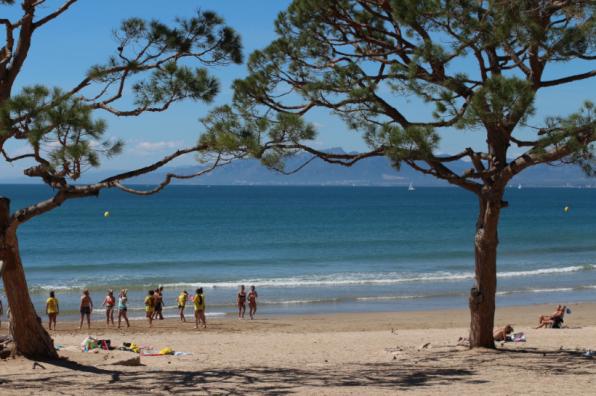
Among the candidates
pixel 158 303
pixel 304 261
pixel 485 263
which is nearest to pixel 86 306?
pixel 158 303

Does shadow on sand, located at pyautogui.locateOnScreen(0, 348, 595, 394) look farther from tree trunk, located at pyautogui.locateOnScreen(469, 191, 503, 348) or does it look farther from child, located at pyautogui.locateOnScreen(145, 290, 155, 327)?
child, located at pyautogui.locateOnScreen(145, 290, 155, 327)

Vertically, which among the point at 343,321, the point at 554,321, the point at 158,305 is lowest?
the point at 343,321

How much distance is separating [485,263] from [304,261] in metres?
30.3

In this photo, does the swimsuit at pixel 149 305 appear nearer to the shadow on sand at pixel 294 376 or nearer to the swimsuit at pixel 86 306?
the swimsuit at pixel 86 306

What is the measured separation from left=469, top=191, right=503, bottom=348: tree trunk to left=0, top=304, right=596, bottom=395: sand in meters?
0.56

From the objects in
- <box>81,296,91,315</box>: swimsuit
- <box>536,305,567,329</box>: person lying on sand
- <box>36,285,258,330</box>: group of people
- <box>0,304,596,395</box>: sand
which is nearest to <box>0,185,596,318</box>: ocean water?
<box>36,285,258,330</box>: group of people

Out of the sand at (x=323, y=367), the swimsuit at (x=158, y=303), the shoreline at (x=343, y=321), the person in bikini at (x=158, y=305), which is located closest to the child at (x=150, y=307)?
the shoreline at (x=343, y=321)

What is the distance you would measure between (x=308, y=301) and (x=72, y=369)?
1715 cm

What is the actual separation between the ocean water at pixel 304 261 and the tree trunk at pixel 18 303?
46.0ft

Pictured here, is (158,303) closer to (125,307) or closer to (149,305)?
(149,305)

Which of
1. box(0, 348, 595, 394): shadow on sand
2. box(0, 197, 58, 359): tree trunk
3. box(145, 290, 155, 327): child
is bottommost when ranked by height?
box(0, 348, 595, 394): shadow on sand

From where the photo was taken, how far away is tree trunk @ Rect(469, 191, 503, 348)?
12141 mm

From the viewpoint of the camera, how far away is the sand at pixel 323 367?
9.60 m

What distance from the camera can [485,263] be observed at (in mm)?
12266
